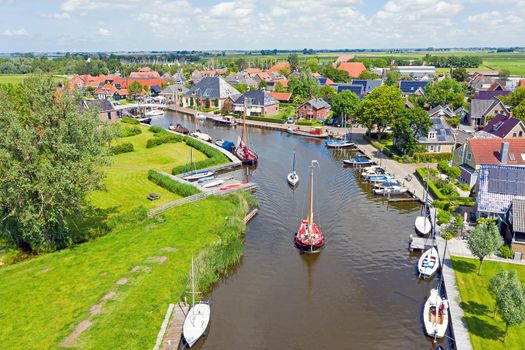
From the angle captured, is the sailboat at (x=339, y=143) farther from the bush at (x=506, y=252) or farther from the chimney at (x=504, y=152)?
the bush at (x=506, y=252)

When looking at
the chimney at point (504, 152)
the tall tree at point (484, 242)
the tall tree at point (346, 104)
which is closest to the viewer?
the tall tree at point (484, 242)

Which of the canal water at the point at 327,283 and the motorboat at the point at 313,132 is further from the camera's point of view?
the motorboat at the point at 313,132

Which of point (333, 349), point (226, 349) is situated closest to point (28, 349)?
point (226, 349)

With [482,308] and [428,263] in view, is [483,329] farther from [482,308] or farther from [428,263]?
[428,263]

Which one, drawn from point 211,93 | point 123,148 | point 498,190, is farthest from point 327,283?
point 211,93

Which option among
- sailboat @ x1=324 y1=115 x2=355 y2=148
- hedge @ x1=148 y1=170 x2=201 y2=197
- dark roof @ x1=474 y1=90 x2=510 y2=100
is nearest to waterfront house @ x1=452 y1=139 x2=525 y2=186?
sailboat @ x1=324 y1=115 x2=355 y2=148

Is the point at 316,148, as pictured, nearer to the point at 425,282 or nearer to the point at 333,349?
the point at 425,282

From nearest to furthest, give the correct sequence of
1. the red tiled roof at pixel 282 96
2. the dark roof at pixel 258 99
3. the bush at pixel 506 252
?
1. the bush at pixel 506 252
2. the dark roof at pixel 258 99
3. the red tiled roof at pixel 282 96

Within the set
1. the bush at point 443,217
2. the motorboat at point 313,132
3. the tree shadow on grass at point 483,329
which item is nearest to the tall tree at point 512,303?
the tree shadow on grass at point 483,329
